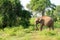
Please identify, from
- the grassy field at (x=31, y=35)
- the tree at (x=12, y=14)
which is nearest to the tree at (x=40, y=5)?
the tree at (x=12, y=14)

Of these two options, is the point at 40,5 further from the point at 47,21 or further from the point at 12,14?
the point at 47,21

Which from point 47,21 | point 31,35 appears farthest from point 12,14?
point 31,35

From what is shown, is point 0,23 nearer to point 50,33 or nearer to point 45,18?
point 45,18

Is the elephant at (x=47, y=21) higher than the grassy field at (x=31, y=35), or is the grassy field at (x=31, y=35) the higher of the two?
the elephant at (x=47, y=21)

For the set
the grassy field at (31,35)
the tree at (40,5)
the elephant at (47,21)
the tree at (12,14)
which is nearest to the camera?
the grassy field at (31,35)

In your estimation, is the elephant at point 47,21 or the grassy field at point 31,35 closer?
the grassy field at point 31,35

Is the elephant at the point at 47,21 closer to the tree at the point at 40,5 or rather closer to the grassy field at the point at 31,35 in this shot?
the grassy field at the point at 31,35

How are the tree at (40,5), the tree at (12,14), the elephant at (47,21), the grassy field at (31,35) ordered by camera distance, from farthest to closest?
the tree at (40,5) → the tree at (12,14) → the elephant at (47,21) → the grassy field at (31,35)

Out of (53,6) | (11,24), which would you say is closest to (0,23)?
(11,24)

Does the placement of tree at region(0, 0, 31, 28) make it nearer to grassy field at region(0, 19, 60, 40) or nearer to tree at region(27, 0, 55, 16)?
grassy field at region(0, 19, 60, 40)

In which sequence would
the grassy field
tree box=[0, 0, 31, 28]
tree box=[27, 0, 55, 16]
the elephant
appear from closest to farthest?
1. the grassy field
2. the elephant
3. tree box=[0, 0, 31, 28]
4. tree box=[27, 0, 55, 16]

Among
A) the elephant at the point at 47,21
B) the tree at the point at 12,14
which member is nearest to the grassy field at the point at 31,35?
the elephant at the point at 47,21

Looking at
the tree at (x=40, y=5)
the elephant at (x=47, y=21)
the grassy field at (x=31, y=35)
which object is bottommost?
the grassy field at (x=31, y=35)

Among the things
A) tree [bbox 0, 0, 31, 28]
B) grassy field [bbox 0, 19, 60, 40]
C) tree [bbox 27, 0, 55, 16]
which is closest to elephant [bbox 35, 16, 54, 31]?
grassy field [bbox 0, 19, 60, 40]
